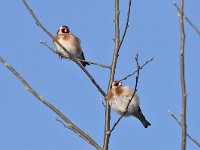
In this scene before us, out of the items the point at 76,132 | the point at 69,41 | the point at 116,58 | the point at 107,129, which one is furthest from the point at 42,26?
the point at 69,41

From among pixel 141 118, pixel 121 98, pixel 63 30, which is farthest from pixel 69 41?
pixel 121 98

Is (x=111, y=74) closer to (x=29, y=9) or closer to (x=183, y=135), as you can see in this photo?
(x=29, y=9)

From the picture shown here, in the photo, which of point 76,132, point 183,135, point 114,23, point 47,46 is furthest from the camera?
point 47,46

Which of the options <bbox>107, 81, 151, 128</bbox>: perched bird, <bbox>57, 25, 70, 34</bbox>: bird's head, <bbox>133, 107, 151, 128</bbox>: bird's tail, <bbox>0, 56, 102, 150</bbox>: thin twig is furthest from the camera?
<bbox>57, 25, 70, 34</bbox>: bird's head

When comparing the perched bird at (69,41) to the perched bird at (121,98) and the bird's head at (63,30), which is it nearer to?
the bird's head at (63,30)

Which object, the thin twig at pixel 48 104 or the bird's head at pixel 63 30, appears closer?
the thin twig at pixel 48 104

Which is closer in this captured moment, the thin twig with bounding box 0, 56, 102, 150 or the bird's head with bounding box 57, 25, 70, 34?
the thin twig with bounding box 0, 56, 102, 150

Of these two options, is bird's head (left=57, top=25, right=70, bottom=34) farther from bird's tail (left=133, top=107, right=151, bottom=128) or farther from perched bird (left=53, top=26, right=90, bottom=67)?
bird's tail (left=133, top=107, right=151, bottom=128)

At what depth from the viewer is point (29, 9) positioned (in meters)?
3.62

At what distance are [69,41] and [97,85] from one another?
3.82 m

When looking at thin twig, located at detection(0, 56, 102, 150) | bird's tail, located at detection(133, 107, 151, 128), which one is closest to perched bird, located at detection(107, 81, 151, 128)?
bird's tail, located at detection(133, 107, 151, 128)

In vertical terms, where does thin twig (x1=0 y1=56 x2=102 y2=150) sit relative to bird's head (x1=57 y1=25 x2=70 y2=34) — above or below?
below

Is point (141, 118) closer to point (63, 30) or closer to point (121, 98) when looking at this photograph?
point (121, 98)

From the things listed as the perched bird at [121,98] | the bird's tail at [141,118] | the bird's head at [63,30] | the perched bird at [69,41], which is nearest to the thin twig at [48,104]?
the perched bird at [121,98]
